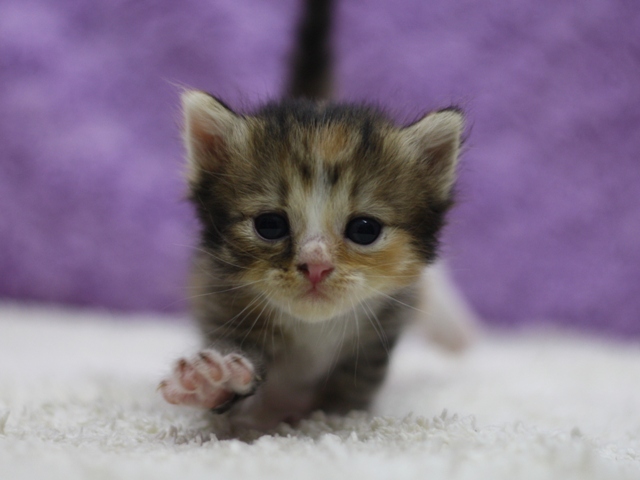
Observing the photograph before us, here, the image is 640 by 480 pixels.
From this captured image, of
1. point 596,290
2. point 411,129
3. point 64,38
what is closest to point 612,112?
point 596,290

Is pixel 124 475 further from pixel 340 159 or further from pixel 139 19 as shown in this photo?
pixel 139 19

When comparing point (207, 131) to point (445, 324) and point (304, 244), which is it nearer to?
point (304, 244)

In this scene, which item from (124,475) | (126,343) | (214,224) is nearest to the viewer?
(124,475)

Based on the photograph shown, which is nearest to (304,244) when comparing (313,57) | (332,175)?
(332,175)

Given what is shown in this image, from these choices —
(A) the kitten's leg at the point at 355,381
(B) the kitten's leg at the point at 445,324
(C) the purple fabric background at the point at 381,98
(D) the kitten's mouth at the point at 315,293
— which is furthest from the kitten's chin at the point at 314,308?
(C) the purple fabric background at the point at 381,98

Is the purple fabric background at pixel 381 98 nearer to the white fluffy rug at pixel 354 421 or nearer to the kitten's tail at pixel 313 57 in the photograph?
the white fluffy rug at pixel 354 421

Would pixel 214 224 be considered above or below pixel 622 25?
below

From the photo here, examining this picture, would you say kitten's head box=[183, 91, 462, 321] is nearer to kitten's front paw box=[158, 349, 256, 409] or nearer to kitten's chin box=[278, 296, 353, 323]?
kitten's chin box=[278, 296, 353, 323]
